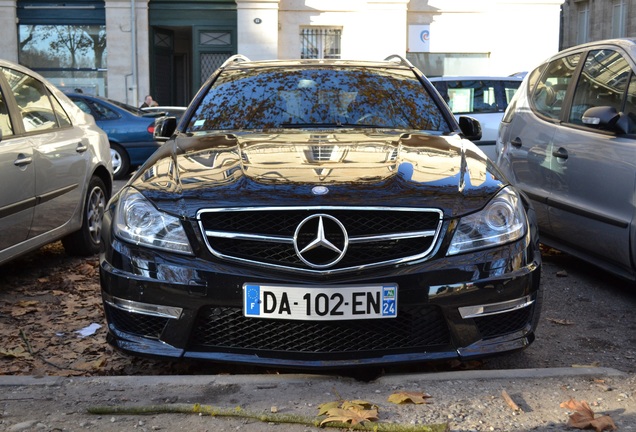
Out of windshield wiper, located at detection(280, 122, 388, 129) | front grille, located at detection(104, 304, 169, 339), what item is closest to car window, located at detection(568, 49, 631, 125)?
windshield wiper, located at detection(280, 122, 388, 129)

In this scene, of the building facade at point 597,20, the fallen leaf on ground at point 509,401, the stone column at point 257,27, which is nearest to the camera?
the fallen leaf on ground at point 509,401

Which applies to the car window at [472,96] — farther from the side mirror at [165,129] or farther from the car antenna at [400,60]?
the side mirror at [165,129]

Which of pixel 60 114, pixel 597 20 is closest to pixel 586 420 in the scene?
pixel 60 114

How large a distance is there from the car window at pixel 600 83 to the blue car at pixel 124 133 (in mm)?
9520

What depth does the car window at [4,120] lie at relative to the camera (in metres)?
6.19

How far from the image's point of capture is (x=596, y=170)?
243 inches

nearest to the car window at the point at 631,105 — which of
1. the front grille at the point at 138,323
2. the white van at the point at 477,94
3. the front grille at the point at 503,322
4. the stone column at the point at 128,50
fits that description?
the front grille at the point at 503,322

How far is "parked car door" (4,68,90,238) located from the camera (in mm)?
6512

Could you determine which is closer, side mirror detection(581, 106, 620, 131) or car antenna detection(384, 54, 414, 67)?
side mirror detection(581, 106, 620, 131)

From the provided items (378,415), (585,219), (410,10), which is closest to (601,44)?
(585,219)

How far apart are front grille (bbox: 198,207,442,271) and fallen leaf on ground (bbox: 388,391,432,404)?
0.55 metres

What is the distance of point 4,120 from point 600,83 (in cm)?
407

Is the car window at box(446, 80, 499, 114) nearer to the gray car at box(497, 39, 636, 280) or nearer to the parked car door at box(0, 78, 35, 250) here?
the gray car at box(497, 39, 636, 280)

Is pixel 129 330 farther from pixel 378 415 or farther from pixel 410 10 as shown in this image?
pixel 410 10
